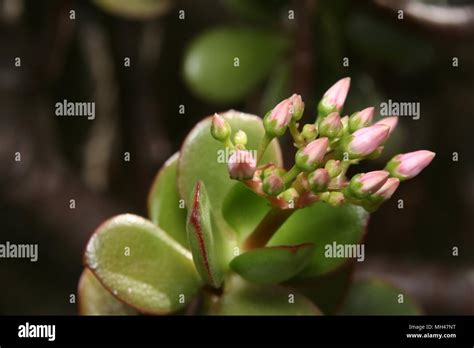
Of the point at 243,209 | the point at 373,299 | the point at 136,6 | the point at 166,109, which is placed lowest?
the point at 373,299

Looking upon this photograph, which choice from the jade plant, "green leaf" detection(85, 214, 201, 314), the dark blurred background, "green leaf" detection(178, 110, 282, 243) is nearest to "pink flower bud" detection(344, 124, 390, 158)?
the jade plant

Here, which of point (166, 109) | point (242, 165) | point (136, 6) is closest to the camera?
point (242, 165)

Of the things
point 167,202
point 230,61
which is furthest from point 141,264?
point 230,61

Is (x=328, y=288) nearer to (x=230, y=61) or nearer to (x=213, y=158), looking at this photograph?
(x=213, y=158)

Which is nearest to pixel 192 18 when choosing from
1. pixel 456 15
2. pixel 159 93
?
pixel 159 93

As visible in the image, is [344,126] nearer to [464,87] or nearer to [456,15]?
[456,15]

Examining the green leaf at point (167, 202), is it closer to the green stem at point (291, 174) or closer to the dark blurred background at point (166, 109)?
the green stem at point (291, 174)

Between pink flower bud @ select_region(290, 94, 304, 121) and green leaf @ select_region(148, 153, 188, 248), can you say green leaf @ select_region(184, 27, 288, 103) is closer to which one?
green leaf @ select_region(148, 153, 188, 248)
